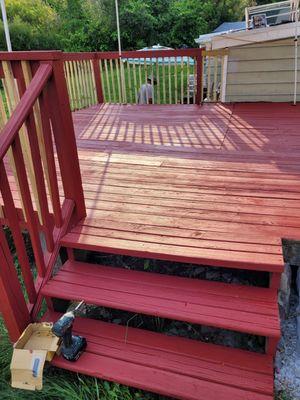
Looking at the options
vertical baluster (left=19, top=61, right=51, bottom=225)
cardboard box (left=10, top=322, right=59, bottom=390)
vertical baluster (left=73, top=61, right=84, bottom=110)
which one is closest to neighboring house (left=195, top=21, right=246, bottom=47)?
vertical baluster (left=73, top=61, right=84, bottom=110)

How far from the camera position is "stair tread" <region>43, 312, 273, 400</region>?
1.58 m

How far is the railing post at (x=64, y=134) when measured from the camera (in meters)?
1.90

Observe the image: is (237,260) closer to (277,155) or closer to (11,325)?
(11,325)

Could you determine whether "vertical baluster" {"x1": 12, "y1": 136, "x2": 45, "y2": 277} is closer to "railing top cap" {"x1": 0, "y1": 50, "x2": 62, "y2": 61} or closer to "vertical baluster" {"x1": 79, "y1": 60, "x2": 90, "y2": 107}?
"railing top cap" {"x1": 0, "y1": 50, "x2": 62, "y2": 61}

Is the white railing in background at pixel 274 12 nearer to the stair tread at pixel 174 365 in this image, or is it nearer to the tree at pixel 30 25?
the stair tread at pixel 174 365

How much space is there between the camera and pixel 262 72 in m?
5.44

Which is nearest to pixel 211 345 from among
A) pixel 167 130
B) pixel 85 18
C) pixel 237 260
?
pixel 237 260

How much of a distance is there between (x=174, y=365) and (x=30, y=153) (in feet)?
4.41

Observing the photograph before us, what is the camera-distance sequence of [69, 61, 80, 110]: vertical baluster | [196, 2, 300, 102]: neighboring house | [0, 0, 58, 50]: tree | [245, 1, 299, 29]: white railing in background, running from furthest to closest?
[0, 0, 58, 50]: tree → [245, 1, 299, 29]: white railing in background → [69, 61, 80, 110]: vertical baluster → [196, 2, 300, 102]: neighboring house

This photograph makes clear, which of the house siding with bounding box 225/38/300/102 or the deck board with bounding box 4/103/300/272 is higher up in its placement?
the house siding with bounding box 225/38/300/102

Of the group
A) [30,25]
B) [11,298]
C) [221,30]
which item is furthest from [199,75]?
[221,30]

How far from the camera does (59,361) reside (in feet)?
5.82

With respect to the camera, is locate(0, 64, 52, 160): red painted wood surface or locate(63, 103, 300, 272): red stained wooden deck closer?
locate(0, 64, 52, 160): red painted wood surface

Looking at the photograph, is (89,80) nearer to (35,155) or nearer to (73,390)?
(35,155)
